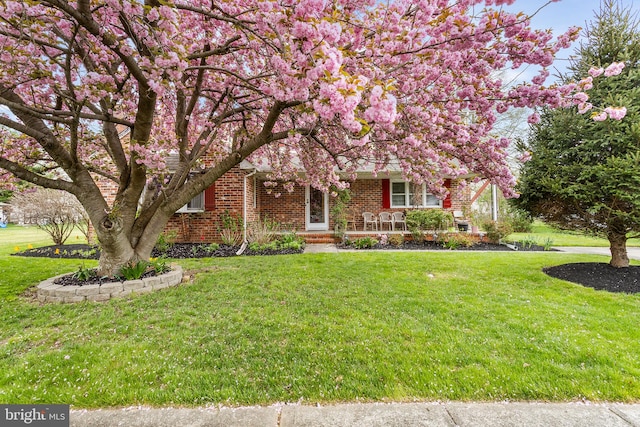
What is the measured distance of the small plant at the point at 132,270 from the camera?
4797 millimetres

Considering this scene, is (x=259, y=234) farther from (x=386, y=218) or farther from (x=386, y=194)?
(x=386, y=194)

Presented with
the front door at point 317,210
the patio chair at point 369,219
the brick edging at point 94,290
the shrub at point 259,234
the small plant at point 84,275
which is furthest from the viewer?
the front door at point 317,210

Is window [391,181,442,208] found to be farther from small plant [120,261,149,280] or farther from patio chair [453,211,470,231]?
small plant [120,261,149,280]

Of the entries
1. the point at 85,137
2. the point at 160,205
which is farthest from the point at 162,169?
the point at 85,137

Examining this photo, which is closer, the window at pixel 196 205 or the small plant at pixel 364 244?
the small plant at pixel 364 244

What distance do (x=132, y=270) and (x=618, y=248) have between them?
882 cm

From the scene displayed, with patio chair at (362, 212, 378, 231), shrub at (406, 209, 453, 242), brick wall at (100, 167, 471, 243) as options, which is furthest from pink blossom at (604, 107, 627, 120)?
patio chair at (362, 212, 378, 231)

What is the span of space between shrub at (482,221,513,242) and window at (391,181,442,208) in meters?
2.61

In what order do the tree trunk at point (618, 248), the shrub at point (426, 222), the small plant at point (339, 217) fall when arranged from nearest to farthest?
the tree trunk at point (618, 248) → the shrub at point (426, 222) → the small plant at point (339, 217)

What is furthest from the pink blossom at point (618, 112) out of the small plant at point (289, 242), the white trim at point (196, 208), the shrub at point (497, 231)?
the white trim at point (196, 208)

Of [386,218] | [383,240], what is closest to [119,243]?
[383,240]

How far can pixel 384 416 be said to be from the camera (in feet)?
6.41

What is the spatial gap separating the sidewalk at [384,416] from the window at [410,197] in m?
10.8

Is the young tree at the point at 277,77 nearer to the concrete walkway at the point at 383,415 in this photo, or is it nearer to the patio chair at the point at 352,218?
the concrete walkway at the point at 383,415
